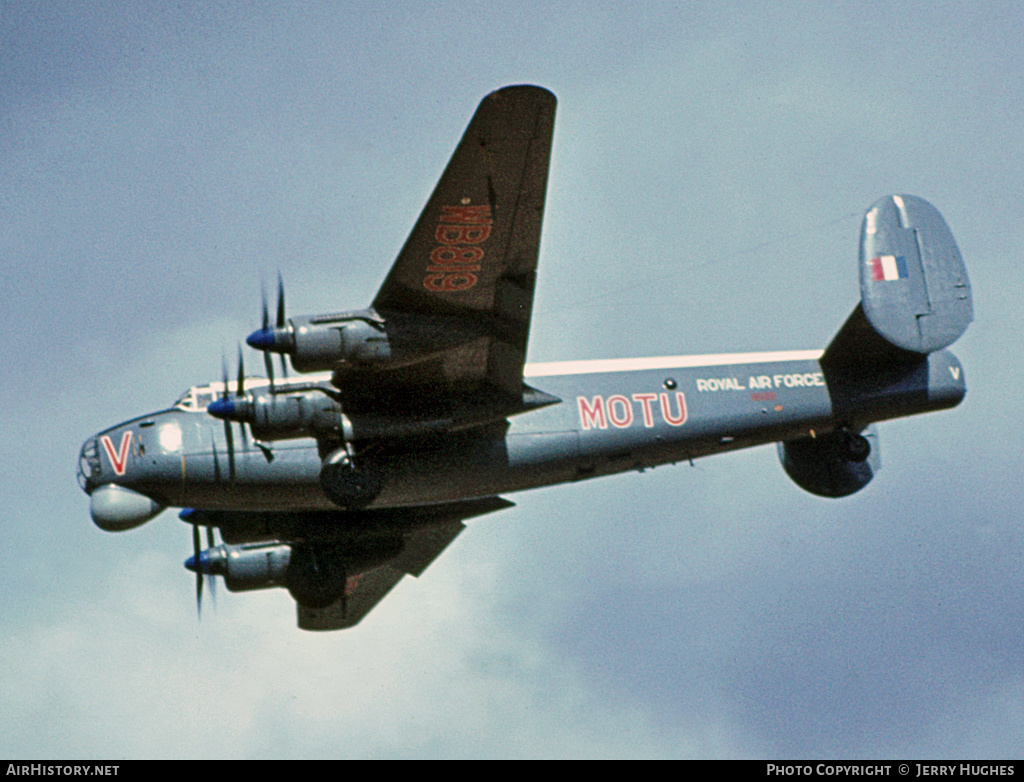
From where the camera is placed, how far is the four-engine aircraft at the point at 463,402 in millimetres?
20328

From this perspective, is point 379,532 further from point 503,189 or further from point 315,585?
point 503,189

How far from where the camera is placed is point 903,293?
24.3 meters

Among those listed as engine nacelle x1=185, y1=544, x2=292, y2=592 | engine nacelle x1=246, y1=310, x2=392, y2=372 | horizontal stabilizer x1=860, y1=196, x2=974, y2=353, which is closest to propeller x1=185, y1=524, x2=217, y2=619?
engine nacelle x1=185, y1=544, x2=292, y2=592

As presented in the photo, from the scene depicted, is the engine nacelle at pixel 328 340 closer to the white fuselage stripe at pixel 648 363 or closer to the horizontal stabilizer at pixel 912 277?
the white fuselage stripe at pixel 648 363

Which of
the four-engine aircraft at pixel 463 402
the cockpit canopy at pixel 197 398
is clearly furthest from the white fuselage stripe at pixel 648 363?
the cockpit canopy at pixel 197 398

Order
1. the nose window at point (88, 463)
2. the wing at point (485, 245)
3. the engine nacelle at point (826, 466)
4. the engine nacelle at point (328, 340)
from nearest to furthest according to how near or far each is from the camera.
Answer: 1. the wing at point (485, 245)
2. the engine nacelle at point (328, 340)
3. the nose window at point (88, 463)
4. the engine nacelle at point (826, 466)

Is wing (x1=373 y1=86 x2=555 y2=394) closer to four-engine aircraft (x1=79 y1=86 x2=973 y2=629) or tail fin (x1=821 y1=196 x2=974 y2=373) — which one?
four-engine aircraft (x1=79 y1=86 x2=973 y2=629)

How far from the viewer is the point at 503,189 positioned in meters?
19.6

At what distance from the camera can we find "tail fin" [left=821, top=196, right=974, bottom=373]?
78.8ft

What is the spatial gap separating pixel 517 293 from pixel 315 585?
26.7 feet

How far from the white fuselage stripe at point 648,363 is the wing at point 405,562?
10.4 feet
